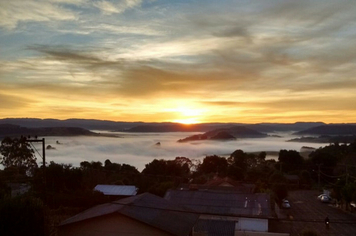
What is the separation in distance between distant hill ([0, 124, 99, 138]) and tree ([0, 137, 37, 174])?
8.52 ft

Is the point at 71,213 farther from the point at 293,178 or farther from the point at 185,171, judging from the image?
the point at 293,178

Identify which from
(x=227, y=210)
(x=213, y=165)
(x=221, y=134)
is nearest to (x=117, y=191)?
(x=227, y=210)

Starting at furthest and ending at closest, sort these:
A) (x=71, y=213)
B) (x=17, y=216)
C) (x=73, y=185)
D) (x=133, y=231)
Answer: (x=73, y=185) < (x=71, y=213) < (x=133, y=231) < (x=17, y=216)

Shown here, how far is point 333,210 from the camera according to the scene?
34.2m

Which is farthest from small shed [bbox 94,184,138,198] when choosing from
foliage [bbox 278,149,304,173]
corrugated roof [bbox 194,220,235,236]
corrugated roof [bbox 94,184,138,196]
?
foliage [bbox 278,149,304,173]

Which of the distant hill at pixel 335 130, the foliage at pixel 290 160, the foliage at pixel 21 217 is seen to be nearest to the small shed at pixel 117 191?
the foliage at pixel 21 217

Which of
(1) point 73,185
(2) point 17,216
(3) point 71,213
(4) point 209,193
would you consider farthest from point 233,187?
(2) point 17,216

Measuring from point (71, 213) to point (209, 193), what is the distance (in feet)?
33.0

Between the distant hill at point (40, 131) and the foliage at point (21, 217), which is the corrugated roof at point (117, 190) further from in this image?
the foliage at point (21, 217)

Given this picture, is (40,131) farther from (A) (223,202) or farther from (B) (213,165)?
(B) (213,165)

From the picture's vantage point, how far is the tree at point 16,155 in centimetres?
3356

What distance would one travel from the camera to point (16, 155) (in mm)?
34531

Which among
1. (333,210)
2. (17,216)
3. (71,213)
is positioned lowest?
(333,210)

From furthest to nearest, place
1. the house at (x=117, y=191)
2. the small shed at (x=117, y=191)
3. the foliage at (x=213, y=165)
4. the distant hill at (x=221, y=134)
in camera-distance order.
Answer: the distant hill at (x=221, y=134) < the foliage at (x=213, y=165) < the small shed at (x=117, y=191) < the house at (x=117, y=191)
